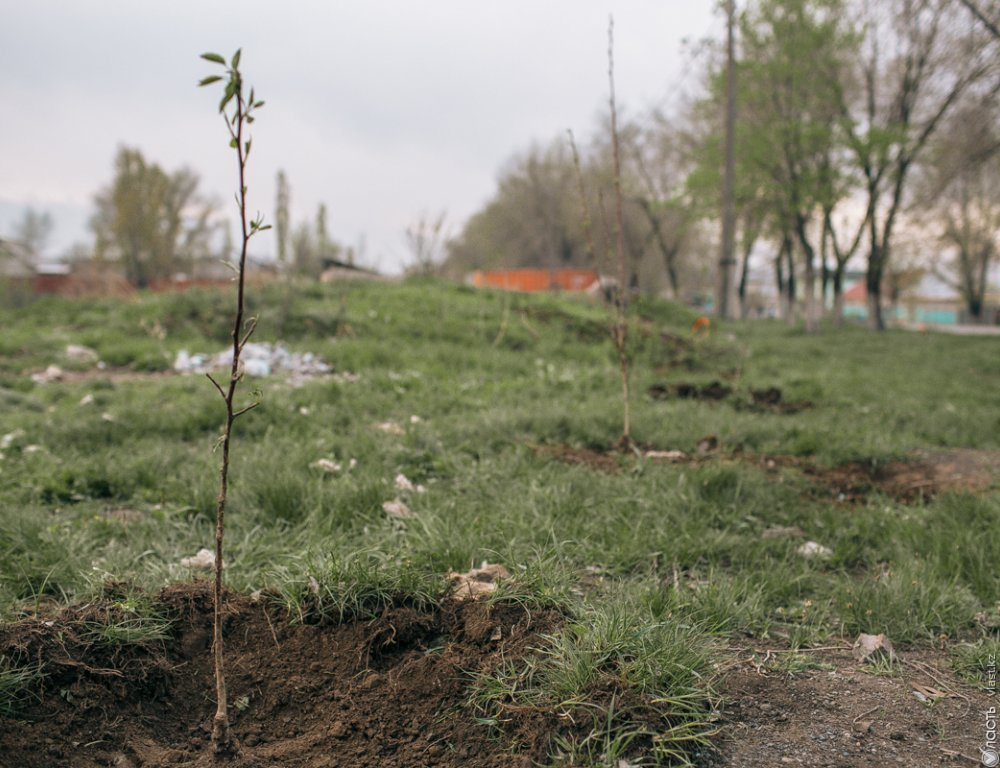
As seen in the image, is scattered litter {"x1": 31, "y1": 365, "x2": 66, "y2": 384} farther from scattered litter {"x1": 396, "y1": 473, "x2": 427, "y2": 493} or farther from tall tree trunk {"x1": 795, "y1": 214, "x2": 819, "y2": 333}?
Result: tall tree trunk {"x1": 795, "y1": 214, "x2": 819, "y2": 333}

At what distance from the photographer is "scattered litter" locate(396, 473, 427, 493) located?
3846mm

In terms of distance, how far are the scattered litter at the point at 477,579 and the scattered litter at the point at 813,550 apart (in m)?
1.50

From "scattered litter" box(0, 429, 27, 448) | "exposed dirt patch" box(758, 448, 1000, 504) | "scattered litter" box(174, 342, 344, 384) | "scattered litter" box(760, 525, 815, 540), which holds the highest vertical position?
"scattered litter" box(174, 342, 344, 384)

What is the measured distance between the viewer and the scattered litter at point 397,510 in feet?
11.2

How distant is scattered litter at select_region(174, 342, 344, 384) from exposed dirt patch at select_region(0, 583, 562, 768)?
224 inches

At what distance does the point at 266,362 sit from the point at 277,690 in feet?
22.3

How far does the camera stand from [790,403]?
7.23 meters

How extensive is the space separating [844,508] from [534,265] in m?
50.3

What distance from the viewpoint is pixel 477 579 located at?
2.62 m

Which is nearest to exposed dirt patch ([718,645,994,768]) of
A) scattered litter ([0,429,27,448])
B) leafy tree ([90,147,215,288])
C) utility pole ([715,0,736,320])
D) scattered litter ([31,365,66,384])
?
scattered litter ([0,429,27,448])

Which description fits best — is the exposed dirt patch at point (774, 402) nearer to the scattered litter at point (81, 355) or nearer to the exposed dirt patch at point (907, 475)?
the exposed dirt patch at point (907, 475)

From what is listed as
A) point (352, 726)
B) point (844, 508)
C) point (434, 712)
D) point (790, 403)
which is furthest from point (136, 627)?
point (790, 403)

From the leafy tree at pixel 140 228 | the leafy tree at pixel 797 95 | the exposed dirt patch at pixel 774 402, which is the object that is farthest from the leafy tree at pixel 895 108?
the leafy tree at pixel 140 228

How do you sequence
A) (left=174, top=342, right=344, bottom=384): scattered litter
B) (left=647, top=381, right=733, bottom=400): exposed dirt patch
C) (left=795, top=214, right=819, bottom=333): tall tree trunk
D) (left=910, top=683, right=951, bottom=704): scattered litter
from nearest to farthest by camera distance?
(left=910, top=683, right=951, bottom=704): scattered litter < (left=647, top=381, right=733, bottom=400): exposed dirt patch < (left=174, top=342, right=344, bottom=384): scattered litter < (left=795, top=214, right=819, bottom=333): tall tree trunk
